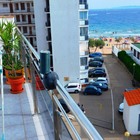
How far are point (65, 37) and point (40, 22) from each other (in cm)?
293

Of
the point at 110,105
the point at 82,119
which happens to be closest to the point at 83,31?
the point at 110,105

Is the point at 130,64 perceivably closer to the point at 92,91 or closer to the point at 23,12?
the point at 92,91

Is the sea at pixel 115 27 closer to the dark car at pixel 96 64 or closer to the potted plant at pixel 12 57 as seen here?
the dark car at pixel 96 64

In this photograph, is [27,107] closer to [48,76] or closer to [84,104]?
[48,76]

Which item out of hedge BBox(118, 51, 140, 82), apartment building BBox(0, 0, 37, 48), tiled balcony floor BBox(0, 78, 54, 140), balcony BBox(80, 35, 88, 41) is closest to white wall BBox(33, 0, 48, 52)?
balcony BBox(80, 35, 88, 41)

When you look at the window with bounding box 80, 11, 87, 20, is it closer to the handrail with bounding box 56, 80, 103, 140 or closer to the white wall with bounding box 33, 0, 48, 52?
the white wall with bounding box 33, 0, 48, 52

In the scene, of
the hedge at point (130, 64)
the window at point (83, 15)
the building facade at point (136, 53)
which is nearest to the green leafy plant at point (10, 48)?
the window at point (83, 15)

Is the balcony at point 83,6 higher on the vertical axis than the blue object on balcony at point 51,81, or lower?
higher

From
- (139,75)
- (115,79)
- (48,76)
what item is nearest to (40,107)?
(48,76)

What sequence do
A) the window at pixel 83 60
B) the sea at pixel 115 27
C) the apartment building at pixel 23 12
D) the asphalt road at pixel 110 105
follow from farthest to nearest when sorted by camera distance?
1. the sea at pixel 115 27
2. the apartment building at pixel 23 12
3. the window at pixel 83 60
4. the asphalt road at pixel 110 105

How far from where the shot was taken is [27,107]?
3.62 meters

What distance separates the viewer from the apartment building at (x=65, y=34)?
18.3 m

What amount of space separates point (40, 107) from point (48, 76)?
5.36ft

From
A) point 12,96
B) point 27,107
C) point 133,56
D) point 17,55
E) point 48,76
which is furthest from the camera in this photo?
point 133,56
